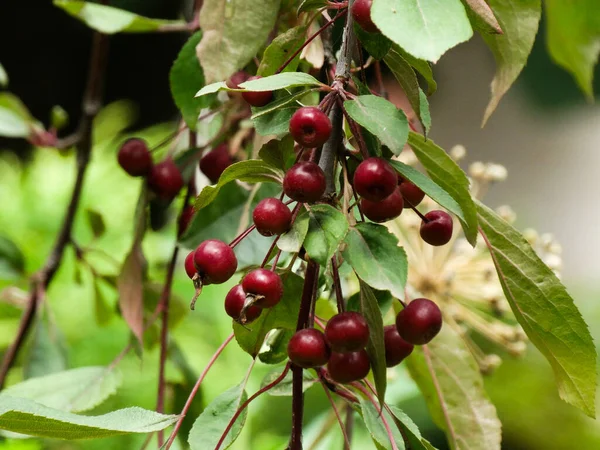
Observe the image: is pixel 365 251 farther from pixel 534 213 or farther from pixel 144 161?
pixel 534 213

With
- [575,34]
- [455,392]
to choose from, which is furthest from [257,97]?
[575,34]

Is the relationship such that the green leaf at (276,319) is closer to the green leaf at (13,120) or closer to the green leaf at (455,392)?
the green leaf at (455,392)

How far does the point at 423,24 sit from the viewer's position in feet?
0.87

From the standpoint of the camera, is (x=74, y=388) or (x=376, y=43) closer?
(x=376, y=43)

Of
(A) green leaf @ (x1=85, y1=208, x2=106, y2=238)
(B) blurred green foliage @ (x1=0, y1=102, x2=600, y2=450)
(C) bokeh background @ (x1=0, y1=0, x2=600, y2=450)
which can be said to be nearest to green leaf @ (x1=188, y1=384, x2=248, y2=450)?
(C) bokeh background @ (x1=0, y1=0, x2=600, y2=450)

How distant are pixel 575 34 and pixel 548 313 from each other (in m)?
0.30

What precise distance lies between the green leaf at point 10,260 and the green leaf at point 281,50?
1.59 ft

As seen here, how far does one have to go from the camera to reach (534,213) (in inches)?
92.2

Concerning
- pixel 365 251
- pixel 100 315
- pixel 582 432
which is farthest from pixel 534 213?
pixel 365 251

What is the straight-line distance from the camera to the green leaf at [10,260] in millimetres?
730

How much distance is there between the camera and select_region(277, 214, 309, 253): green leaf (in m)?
0.28

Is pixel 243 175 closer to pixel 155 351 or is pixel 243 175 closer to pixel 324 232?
pixel 324 232

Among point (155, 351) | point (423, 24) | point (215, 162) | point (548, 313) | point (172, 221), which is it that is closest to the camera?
point (423, 24)

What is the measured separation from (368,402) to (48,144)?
512 mm
